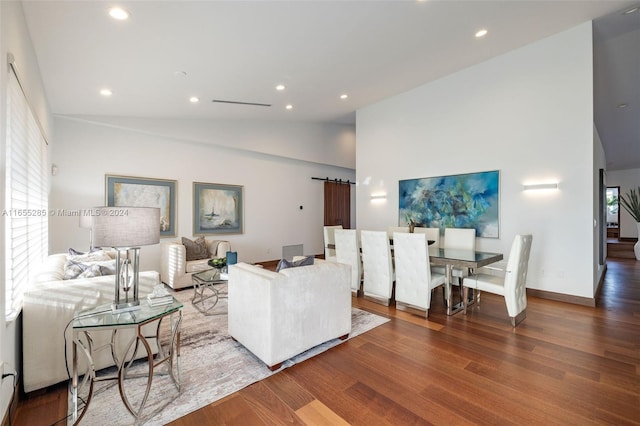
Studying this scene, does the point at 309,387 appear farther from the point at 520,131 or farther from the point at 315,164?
the point at 315,164

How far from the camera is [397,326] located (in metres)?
3.18

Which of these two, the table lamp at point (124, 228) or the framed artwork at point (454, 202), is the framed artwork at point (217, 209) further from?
the table lamp at point (124, 228)

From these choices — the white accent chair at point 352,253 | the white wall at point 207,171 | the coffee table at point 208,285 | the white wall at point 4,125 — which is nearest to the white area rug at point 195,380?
the white wall at point 4,125

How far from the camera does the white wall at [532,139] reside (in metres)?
3.78

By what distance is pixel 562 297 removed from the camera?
3945 mm

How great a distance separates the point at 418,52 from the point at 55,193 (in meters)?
6.09

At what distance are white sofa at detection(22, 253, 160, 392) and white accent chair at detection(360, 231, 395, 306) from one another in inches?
118

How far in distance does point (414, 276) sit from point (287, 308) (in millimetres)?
1889

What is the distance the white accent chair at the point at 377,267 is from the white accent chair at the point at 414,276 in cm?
16

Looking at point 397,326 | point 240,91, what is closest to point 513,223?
Result: point 397,326

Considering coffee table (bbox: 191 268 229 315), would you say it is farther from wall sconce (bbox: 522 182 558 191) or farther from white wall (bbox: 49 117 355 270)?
wall sconce (bbox: 522 182 558 191)

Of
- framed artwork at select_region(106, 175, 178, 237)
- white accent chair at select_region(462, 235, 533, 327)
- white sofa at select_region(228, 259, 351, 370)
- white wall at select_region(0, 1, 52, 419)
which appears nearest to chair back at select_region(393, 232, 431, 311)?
white accent chair at select_region(462, 235, 533, 327)

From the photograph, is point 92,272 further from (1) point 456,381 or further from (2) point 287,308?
(1) point 456,381

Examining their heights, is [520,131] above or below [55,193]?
above
